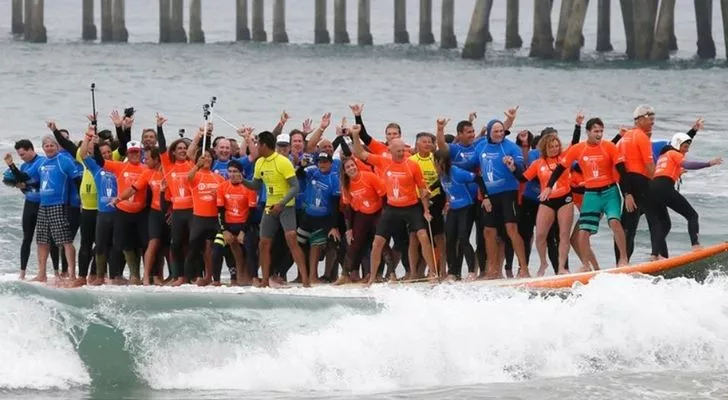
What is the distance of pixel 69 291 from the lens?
15.0 meters

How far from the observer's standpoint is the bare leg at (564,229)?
17562 mm

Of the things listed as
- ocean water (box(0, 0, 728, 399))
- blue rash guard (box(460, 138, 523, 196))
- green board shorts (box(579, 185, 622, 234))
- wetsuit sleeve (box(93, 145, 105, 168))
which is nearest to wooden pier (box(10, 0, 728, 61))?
blue rash guard (box(460, 138, 523, 196))

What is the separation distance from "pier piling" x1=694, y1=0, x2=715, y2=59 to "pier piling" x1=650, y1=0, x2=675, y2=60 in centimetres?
507

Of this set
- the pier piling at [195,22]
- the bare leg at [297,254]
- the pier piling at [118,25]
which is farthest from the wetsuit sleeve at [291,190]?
the pier piling at [118,25]

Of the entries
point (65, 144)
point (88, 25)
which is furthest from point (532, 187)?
point (88, 25)

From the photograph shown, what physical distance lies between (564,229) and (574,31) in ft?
121

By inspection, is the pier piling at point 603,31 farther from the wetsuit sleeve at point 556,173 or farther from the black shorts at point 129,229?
the wetsuit sleeve at point 556,173

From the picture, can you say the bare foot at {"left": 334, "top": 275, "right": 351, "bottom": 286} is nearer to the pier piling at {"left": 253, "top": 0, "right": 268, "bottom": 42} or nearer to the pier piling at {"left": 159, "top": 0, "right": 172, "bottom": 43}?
the pier piling at {"left": 253, "top": 0, "right": 268, "bottom": 42}

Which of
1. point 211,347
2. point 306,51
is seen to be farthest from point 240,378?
point 306,51

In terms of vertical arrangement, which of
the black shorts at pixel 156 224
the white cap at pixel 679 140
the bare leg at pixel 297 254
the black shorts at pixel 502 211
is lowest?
the bare leg at pixel 297 254

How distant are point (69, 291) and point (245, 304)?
1.61 meters

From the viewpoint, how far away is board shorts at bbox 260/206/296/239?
17828 millimetres

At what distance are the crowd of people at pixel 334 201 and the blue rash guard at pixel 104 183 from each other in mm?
11

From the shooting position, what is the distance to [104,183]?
18.3 m
